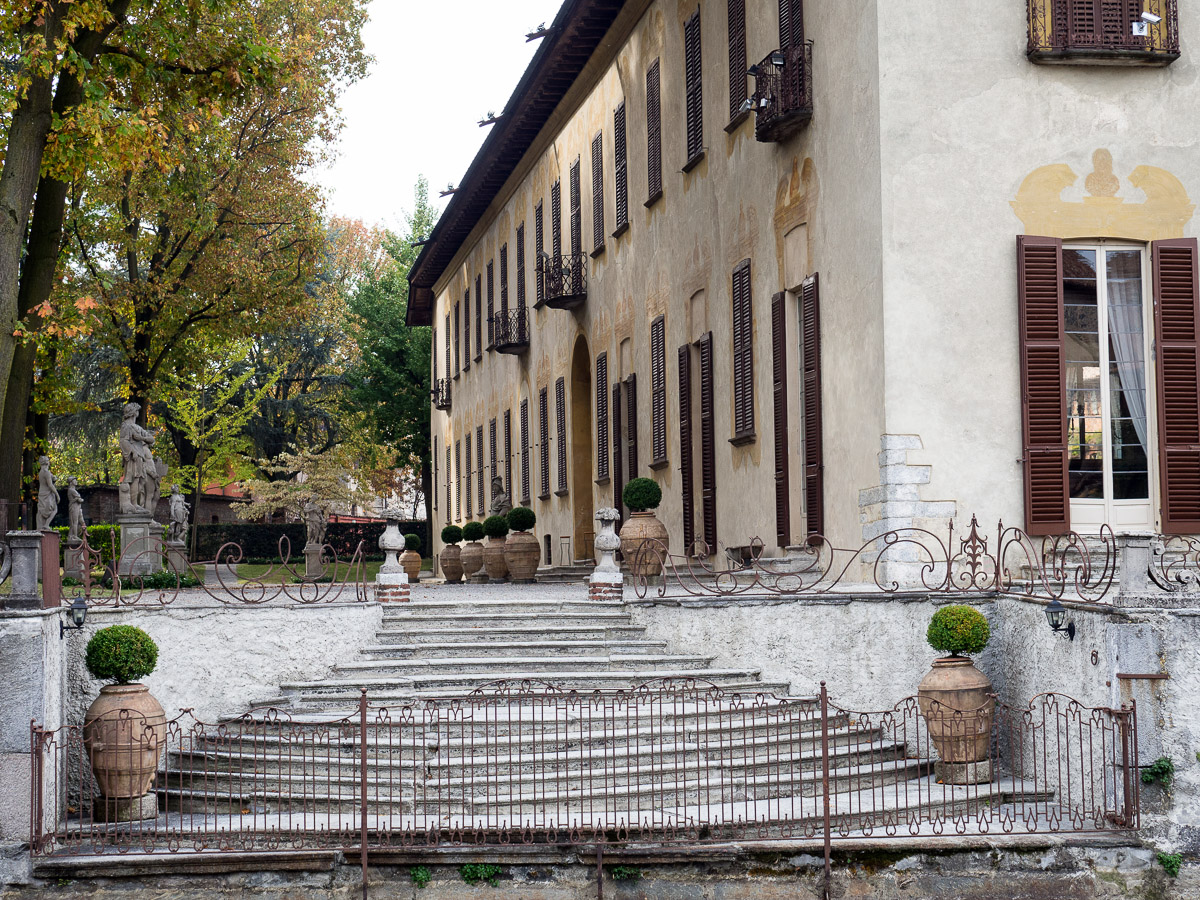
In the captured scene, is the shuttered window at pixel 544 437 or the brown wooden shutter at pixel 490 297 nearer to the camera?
the shuttered window at pixel 544 437

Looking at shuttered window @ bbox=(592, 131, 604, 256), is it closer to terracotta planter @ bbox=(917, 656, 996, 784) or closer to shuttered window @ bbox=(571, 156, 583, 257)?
shuttered window @ bbox=(571, 156, 583, 257)

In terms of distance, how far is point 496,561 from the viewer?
82.6 ft

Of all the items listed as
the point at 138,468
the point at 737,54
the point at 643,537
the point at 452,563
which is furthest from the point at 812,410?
the point at 452,563

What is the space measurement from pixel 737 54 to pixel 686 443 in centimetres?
538

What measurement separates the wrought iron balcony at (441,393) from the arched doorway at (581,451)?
16.0 meters

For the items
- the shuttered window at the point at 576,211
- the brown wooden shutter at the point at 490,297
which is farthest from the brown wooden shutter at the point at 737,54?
the brown wooden shutter at the point at 490,297

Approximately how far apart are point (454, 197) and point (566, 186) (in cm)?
947

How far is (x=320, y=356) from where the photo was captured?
184 feet

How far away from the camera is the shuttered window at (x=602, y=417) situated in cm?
2550

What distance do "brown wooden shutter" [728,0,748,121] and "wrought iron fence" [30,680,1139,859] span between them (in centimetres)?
841

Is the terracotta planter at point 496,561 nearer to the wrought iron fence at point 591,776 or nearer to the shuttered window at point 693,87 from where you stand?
the shuttered window at point 693,87

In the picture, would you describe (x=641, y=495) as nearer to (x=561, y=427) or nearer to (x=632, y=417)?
(x=632, y=417)

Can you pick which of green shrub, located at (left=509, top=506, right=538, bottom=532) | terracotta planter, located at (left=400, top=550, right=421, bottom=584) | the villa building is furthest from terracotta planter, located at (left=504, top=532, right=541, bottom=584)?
terracotta planter, located at (left=400, top=550, right=421, bottom=584)

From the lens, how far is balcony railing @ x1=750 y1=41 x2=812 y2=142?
52.5ft
